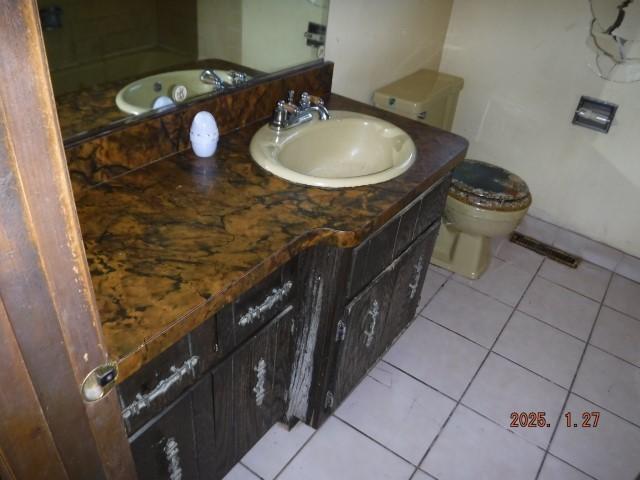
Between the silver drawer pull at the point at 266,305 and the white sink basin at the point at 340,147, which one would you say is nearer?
the silver drawer pull at the point at 266,305

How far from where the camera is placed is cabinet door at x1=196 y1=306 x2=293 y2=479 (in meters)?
1.02

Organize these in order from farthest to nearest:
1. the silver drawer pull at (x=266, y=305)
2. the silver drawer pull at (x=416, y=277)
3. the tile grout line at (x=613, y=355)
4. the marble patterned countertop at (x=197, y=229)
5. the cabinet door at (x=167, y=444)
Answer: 1. the tile grout line at (x=613, y=355)
2. the silver drawer pull at (x=416, y=277)
3. the silver drawer pull at (x=266, y=305)
4. the cabinet door at (x=167, y=444)
5. the marble patterned countertop at (x=197, y=229)

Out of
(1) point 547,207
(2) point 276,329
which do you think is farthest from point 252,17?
(1) point 547,207

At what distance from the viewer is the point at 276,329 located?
3.64 feet

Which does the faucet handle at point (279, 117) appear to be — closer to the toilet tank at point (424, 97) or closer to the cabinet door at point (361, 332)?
the cabinet door at point (361, 332)

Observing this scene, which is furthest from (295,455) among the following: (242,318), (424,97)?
(424,97)

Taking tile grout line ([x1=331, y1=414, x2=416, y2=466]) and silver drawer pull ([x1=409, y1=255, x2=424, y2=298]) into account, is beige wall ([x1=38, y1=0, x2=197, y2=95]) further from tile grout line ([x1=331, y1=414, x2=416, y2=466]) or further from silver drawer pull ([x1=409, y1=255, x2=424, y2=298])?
tile grout line ([x1=331, y1=414, x2=416, y2=466])

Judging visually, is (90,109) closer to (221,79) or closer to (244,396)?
(221,79)

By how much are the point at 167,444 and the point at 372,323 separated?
2.18 feet

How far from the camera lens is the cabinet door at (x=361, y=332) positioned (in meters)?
1.28

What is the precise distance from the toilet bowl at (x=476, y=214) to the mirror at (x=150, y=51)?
92 cm

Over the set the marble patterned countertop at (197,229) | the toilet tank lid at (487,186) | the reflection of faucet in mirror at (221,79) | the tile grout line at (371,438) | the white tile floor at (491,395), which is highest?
the reflection of faucet in mirror at (221,79)

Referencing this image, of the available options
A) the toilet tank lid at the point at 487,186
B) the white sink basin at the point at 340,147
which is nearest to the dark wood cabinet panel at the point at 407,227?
the white sink basin at the point at 340,147

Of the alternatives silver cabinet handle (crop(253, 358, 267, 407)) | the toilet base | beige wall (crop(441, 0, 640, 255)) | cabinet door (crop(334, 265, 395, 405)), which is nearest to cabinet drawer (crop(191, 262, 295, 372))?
silver cabinet handle (crop(253, 358, 267, 407))
